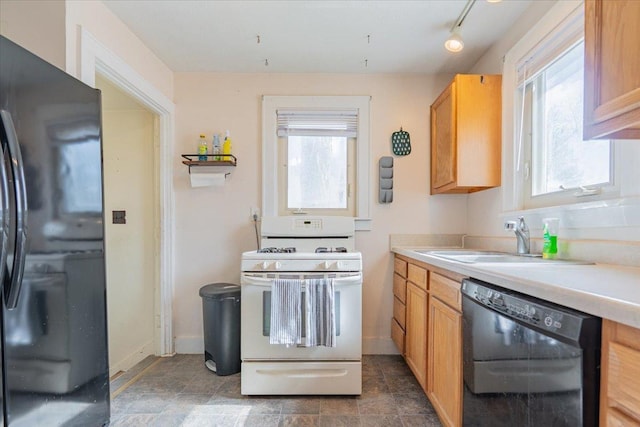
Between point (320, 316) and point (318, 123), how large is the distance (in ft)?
5.17

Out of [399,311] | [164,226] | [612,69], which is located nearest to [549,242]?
[612,69]

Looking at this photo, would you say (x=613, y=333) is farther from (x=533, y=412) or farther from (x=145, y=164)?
(x=145, y=164)

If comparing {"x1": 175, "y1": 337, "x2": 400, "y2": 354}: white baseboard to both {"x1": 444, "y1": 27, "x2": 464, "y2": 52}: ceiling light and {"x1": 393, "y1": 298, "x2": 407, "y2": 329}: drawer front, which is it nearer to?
{"x1": 393, "y1": 298, "x2": 407, "y2": 329}: drawer front

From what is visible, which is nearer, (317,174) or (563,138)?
(563,138)

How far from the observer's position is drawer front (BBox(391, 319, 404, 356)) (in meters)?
2.22

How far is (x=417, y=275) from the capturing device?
6.32ft

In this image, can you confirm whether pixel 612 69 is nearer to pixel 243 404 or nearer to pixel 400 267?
pixel 400 267

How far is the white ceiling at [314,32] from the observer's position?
179cm

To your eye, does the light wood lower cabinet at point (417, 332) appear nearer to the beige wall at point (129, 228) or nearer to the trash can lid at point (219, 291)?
the trash can lid at point (219, 291)

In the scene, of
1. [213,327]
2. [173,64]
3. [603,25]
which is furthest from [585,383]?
[173,64]

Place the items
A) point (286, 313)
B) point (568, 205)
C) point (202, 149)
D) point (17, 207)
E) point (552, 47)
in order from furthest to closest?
point (202, 149) < point (286, 313) < point (552, 47) < point (568, 205) < point (17, 207)

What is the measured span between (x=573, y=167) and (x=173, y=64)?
2806 millimetres

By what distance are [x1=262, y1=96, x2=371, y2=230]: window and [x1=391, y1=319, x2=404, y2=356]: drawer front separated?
81 centimetres

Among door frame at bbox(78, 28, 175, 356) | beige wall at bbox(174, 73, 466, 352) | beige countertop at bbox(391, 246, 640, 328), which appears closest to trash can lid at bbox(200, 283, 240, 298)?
beige wall at bbox(174, 73, 466, 352)
